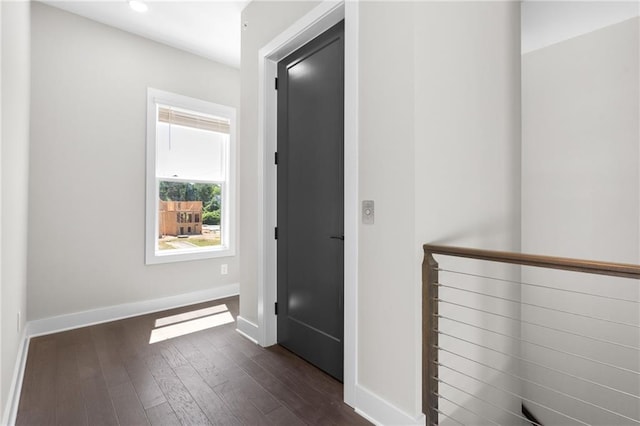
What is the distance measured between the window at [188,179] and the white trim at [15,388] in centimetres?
128

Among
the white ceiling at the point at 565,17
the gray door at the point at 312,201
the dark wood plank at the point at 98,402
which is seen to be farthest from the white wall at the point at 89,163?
the white ceiling at the point at 565,17

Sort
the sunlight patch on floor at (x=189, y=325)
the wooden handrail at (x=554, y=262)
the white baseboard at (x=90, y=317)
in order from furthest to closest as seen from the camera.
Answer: the sunlight patch on floor at (x=189, y=325) < the white baseboard at (x=90, y=317) < the wooden handrail at (x=554, y=262)

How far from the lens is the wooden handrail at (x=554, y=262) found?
1.14 meters

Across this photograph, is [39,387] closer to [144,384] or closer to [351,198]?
[144,384]

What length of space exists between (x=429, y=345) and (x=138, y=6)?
3.66m

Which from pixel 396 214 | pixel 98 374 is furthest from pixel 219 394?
pixel 396 214

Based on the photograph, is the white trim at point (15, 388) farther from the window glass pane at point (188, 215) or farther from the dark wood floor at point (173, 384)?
the window glass pane at point (188, 215)

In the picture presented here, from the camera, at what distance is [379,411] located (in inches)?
71.1

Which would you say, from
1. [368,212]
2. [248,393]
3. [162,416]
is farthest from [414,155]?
[162,416]

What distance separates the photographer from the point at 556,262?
128 cm

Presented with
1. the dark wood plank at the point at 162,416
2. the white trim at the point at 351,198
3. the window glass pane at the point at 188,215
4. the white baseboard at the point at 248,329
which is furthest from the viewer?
the window glass pane at the point at 188,215

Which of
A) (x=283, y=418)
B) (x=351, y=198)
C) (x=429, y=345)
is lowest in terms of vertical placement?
(x=283, y=418)

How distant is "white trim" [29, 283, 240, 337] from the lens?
301 cm

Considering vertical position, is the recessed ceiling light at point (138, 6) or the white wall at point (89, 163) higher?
the recessed ceiling light at point (138, 6)
